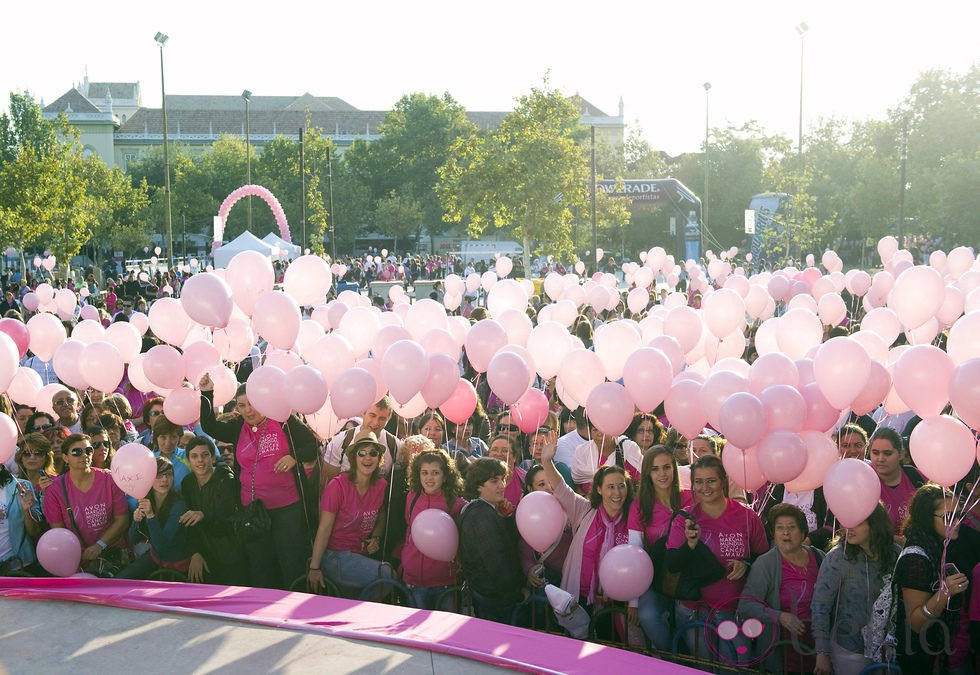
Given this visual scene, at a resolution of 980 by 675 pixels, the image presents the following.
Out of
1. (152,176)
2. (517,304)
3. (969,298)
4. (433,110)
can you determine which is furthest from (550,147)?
(152,176)

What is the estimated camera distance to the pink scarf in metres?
5.16

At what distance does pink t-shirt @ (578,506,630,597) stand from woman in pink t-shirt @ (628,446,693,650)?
69mm

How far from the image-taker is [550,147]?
Result: 1055 inches

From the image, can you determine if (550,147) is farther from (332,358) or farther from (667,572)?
(667,572)

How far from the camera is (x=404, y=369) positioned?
6180 millimetres

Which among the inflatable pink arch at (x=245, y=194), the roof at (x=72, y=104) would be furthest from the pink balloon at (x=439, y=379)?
the roof at (x=72, y=104)

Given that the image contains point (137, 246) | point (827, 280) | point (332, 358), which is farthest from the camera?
point (137, 246)

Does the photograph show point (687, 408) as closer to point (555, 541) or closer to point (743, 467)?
point (743, 467)

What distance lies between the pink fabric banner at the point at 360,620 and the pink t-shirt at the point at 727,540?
1.66 ft

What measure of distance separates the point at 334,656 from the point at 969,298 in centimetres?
650

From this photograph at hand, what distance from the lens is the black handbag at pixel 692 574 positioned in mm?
4816

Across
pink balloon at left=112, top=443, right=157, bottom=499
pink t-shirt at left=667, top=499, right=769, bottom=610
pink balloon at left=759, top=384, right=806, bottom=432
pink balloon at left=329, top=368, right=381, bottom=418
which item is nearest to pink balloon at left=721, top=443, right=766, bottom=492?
pink balloon at left=759, top=384, right=806, bottom=432

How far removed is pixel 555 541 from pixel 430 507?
79cm

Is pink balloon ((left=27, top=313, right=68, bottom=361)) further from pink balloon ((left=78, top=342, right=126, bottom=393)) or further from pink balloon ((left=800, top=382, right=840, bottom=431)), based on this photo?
pink balloon ((left=800, top=382, right=840, bottom=431))
